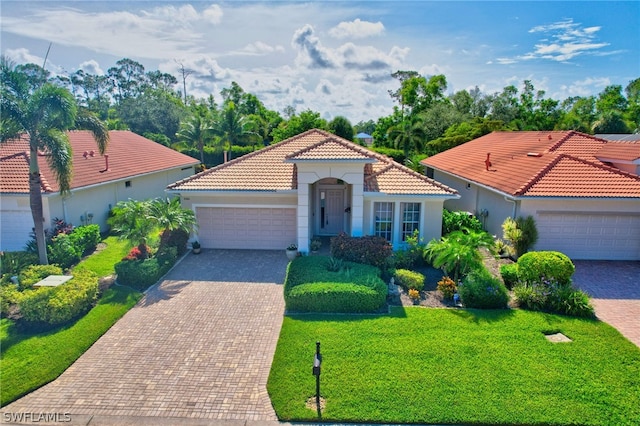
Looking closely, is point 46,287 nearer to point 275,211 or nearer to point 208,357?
point 208,357

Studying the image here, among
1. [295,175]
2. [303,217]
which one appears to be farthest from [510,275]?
[295,175]

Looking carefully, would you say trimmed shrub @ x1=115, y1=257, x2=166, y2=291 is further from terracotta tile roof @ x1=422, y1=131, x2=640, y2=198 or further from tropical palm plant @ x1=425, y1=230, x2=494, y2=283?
terracotta tile roof @ x1=422, y1=131, x2=640, y2=198

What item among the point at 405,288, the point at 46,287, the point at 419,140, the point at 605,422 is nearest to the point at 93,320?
the point at 46,287

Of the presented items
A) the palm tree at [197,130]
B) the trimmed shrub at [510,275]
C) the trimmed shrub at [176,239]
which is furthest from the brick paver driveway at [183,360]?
the palm tree at [197,130]

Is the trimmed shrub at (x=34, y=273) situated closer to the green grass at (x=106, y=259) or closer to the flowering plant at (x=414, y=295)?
the green grass at (x=106, y=259)

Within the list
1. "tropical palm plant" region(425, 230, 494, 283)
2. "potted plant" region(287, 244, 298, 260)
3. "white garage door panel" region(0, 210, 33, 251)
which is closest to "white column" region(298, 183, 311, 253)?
"potted plant" region(287, 244, 298, 260)

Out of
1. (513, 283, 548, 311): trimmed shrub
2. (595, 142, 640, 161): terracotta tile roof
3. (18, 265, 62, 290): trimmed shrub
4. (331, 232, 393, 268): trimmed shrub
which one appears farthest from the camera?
(595, 142, 640, 161): terracotta tile roof
